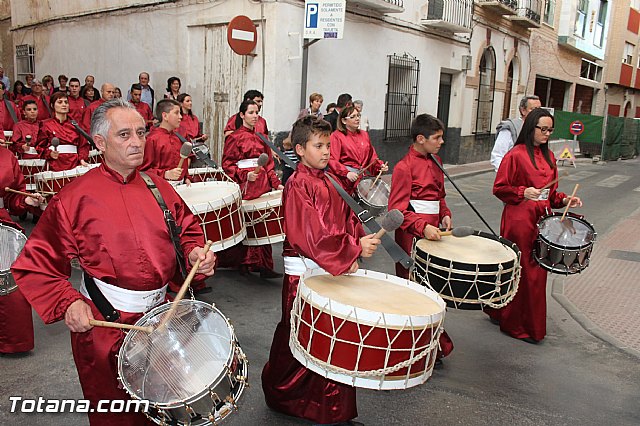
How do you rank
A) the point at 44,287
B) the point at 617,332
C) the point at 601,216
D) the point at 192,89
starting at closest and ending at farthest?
the point at 44,287, the point at 617,332, the point at 601,216, the point at 192,89

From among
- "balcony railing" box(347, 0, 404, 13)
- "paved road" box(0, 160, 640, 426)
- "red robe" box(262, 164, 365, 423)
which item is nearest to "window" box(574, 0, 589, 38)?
"balcony railing" box(347, 0, 404, 13)

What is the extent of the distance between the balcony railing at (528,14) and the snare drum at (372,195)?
49.4 ft

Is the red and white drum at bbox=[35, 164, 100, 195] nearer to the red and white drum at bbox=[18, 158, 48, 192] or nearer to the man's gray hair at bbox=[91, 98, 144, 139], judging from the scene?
the red and white drum at bbox=[18, 158, 48, 192]

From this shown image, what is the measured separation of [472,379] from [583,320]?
1913 mm

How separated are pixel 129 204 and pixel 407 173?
90.8 inches

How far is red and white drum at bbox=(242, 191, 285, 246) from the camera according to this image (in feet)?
17.4

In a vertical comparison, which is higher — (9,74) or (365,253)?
(9,74)

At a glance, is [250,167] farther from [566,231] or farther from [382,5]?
[382,5]

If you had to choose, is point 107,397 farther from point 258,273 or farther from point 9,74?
point 9,74

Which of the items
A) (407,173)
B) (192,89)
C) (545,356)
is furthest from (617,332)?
(192,89)

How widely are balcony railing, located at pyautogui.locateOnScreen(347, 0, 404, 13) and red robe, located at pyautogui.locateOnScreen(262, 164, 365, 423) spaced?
988cm

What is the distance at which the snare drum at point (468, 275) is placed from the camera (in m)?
3.50

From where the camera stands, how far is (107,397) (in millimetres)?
2430

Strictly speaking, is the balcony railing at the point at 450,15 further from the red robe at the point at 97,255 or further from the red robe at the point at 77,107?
the red robe at the point at 97,255
